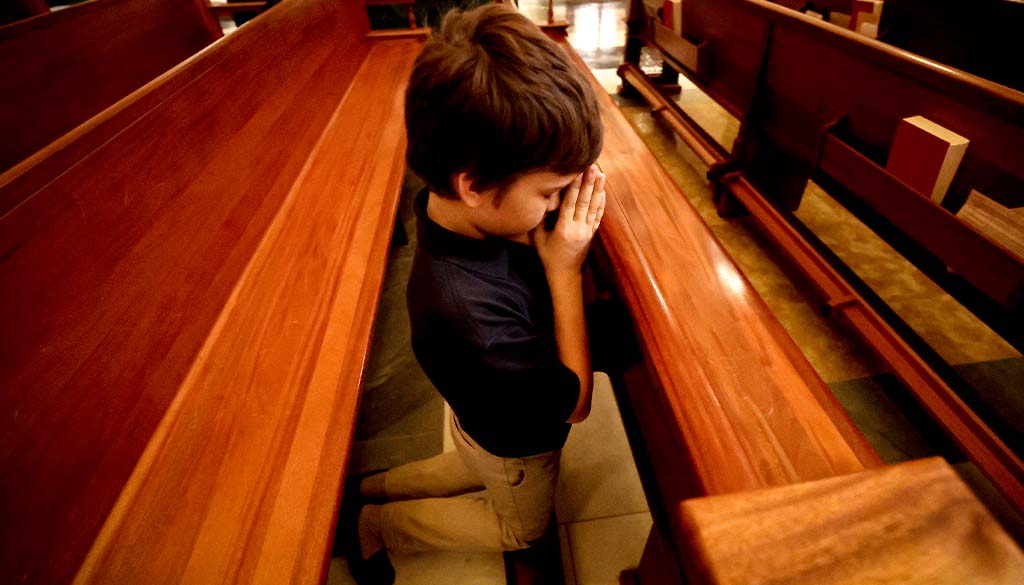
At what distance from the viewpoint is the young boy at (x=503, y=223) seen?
2.31 feet

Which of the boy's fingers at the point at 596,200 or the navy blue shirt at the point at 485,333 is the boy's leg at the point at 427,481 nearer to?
the navy blue shirt at the point at 485,333

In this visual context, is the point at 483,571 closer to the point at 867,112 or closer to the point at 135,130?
the point at 135,130

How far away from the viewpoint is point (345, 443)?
1125 mm

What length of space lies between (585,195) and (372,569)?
4.48 feet

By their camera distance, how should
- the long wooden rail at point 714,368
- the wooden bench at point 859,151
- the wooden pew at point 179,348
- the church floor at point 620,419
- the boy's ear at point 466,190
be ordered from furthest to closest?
1. the church floor at point 620,419
2. the wooden bench at point 859,151
3. the wooden pew at point 179,348
4. the boy's ear at point 466,190
5. the long wooden rail at point 714,368

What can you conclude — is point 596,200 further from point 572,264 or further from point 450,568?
point 450,568

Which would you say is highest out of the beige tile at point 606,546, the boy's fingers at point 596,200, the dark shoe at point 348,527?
the boy's fingers at point 596,200

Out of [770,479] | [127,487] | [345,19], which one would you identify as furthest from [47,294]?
[345,19]

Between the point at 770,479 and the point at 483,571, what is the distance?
123 centimetres

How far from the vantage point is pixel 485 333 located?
804mm

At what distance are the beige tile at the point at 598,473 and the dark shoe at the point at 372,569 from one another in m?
0.60

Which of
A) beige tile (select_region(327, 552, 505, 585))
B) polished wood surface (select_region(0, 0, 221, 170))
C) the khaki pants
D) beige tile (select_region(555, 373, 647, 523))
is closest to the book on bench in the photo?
beige tile (select_region(555, 373, 647, 523))

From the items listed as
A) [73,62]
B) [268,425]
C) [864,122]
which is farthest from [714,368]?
[73,62]

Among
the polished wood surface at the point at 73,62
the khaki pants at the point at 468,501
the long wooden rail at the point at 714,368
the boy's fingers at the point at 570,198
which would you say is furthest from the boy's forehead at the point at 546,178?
the polished wood surface at the point at 73,62
